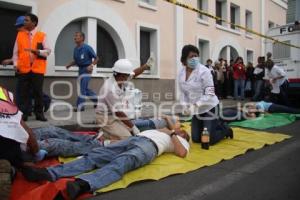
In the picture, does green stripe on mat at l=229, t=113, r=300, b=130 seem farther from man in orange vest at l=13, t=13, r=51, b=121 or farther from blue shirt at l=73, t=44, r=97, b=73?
man in orange vest at l=13, t=13, r=51, b=121

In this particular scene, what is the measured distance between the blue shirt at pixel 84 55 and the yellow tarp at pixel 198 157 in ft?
13.6

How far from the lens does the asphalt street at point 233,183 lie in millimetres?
4098

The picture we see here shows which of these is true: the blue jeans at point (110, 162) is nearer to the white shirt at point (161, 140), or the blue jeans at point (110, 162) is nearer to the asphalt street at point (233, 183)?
the white shirt at point (161, 140)

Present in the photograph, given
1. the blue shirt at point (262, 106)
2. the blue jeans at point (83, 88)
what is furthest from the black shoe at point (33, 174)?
the blue shirt at point (262, 106)

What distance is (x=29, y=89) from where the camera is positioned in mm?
7988

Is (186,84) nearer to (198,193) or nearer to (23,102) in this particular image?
(198,193)

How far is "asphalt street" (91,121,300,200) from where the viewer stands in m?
4.10

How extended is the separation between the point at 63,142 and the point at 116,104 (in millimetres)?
1018

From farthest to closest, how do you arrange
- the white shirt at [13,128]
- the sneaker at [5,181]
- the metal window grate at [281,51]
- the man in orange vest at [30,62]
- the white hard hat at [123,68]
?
the metal window grate at [281,51] < the man in orange vest at [30,62] < the white hard hat at [123,68] < the white shirt at [13,128] < the sneaker at [5,181]

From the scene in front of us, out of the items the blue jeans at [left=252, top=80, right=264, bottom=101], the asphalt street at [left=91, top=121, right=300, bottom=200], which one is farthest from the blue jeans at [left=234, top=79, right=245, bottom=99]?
the asphalt street at [left=91, top=121, right=300, bottom=200]

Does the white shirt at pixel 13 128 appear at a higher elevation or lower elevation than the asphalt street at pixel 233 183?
higher

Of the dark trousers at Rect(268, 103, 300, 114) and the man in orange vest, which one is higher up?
the man in orange vest

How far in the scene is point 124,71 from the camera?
605cm

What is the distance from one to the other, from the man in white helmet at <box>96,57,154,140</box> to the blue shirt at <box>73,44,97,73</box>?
4.00 metres
